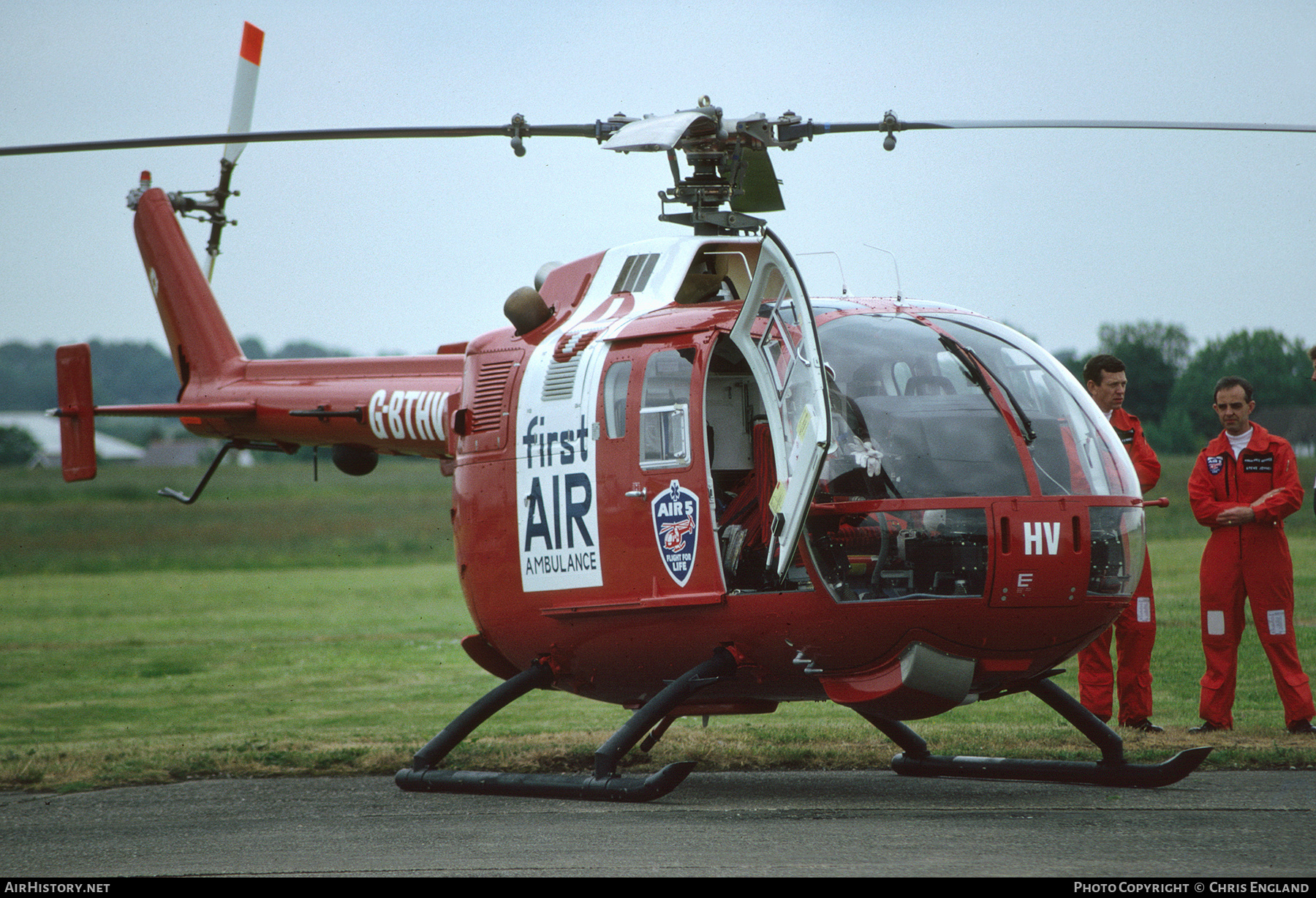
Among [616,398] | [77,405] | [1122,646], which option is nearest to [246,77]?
[77,405]

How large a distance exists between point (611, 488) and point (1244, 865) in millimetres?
3308

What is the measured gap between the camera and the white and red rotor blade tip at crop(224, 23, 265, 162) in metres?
10.7

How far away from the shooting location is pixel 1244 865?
15.8 feet

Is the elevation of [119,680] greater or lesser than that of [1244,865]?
lesser

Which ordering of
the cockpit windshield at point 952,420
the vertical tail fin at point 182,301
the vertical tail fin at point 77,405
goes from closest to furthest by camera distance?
the cockpit windshield at point 952,420 → the vertical tail fin at point 77,405 → the vertical tail fin at point 182,301

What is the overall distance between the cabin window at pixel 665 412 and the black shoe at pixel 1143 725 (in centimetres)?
394

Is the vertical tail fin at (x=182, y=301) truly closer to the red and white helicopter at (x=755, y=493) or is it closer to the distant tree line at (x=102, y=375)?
the red and white helicopter at (x=755, y=493)

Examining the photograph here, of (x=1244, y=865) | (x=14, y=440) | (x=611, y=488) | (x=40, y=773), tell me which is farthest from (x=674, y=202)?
(x=14, y=440)

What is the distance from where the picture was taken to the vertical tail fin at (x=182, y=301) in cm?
1066

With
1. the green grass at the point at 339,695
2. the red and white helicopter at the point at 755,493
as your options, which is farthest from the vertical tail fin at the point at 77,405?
the red and white helicopter at the point at 755,493

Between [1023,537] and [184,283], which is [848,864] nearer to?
[1023,537]

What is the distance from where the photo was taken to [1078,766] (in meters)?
6.91

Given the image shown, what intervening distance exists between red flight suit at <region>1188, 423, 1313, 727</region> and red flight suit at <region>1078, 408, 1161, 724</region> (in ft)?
1.07

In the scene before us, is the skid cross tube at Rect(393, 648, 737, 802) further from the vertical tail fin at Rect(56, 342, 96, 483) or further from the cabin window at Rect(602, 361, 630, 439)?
the vertical tail fin at Rect(56, 342, 96, 483)
